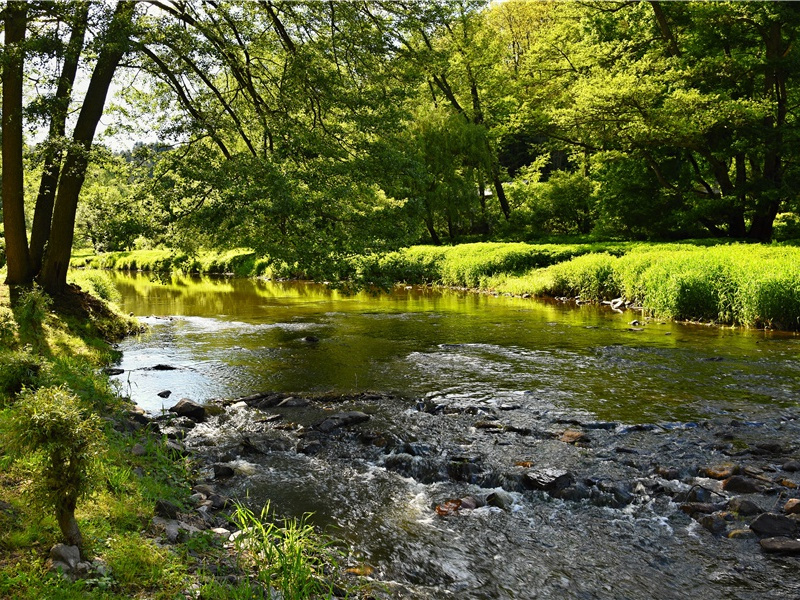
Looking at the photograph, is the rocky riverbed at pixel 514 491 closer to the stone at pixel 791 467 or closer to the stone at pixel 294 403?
the stone at pixel 791 467

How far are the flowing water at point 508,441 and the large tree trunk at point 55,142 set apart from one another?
316cm

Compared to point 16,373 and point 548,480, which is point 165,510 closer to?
point 16,373

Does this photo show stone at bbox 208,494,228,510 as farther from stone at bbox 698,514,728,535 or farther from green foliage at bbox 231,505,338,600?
stone at bbox 698,514,728,535

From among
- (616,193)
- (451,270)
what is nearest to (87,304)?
(451,270)

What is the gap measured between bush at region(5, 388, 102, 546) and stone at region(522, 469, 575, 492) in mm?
4068

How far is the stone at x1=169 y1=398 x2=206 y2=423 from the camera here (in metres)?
8.70

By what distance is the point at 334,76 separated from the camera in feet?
44.2

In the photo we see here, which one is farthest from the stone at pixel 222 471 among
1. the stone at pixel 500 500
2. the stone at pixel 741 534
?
the stone at pixel 741 534

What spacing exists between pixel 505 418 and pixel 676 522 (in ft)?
11.0

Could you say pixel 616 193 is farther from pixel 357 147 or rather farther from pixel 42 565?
pixel 42 565

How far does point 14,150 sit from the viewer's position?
1226 centimetres

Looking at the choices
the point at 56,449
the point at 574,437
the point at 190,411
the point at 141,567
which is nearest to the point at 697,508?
the point at 574,437

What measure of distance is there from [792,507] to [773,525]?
46 centimetres

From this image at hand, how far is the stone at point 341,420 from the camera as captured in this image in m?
8.15
